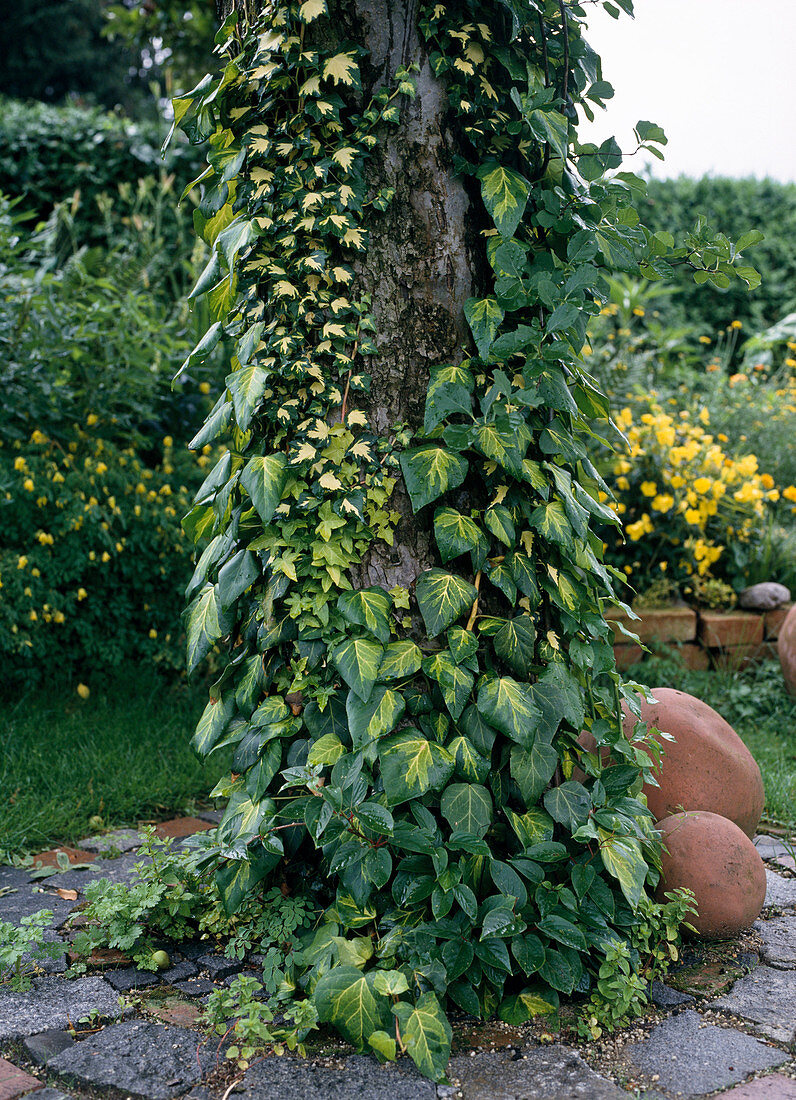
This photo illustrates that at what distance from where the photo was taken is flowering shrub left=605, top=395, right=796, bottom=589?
4238 mm

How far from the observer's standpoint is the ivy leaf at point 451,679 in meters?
1.58

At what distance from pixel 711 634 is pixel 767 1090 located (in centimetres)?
300

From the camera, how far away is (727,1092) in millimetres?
1375

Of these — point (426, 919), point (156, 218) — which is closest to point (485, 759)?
point (426, 919)

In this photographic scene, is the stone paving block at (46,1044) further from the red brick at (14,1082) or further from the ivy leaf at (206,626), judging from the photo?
the ivy leaf at (206,626)

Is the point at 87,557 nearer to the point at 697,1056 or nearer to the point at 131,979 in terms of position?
the point at 131,979

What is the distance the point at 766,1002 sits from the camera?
1.67 meters

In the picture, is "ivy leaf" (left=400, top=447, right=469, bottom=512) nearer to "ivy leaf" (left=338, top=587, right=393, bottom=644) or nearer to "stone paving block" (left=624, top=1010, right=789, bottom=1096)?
"ivy leaf" (left=338, top=587, right=393, bottom=644)

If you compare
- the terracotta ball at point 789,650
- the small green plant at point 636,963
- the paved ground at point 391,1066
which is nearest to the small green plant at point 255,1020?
the paved ground at point 391,1066

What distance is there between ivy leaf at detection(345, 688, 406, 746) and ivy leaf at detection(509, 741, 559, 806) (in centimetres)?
25

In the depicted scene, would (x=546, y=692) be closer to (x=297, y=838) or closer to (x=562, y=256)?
(x=297, y=838)

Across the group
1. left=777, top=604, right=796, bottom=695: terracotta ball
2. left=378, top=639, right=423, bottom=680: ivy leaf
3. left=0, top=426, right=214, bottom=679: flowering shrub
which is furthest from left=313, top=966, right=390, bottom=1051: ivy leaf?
left=777, top=604, right=796, bottom=695: terracotta ball

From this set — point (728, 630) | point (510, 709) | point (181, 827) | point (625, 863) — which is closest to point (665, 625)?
point (728, 630)

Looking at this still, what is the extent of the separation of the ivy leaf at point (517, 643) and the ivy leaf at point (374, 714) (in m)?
0.23
